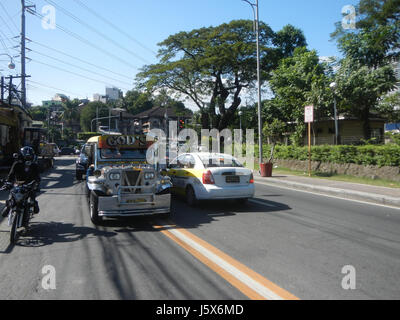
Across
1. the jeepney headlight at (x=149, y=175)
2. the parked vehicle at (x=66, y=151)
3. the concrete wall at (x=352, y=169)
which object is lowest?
the concrete wall at (x=352, y=169)

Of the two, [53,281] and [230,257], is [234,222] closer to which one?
[230,257]

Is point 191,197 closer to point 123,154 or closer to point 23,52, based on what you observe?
point 123,154

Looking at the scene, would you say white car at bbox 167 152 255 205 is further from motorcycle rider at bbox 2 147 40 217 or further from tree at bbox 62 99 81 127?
tree at bbox 62 99 81 127

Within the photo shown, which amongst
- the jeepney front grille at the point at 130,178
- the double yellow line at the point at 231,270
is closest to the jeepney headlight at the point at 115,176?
the jeepney front grille at the point at 130,178

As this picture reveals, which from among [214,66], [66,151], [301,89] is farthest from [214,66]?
[66,151]

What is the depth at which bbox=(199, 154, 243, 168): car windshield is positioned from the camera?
9.28 m

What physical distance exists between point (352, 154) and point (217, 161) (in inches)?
362

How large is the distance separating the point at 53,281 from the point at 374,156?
559 inches

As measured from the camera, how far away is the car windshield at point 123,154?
887 cm

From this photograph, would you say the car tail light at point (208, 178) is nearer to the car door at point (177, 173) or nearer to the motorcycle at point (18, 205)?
the car door at point (177, 173)

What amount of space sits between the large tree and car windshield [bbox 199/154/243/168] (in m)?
24.0

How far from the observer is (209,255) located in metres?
5.09

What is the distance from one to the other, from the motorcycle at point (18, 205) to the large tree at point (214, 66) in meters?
27.7
